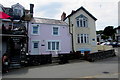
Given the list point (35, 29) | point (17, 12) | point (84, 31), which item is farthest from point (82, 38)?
point (17, 12)

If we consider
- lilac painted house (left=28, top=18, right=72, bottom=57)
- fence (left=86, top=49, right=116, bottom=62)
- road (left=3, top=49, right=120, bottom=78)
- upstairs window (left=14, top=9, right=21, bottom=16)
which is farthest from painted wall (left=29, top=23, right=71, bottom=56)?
road (left=3, top=49, right=120, bottom=78)

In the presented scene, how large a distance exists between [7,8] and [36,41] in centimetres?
816

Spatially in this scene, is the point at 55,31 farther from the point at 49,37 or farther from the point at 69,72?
the point at 69,72

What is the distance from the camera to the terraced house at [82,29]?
19859 mm

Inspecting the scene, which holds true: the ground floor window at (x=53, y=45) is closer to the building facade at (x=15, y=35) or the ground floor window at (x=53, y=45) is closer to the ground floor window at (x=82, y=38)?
the building facade at (x=15, y=35)

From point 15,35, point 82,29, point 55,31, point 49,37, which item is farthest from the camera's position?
point 82,29

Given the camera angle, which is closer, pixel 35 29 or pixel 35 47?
pixel 35 47

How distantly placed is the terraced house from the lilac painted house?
1.24m

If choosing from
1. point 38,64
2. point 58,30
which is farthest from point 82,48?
point 38,64

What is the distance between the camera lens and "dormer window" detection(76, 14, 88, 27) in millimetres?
20609

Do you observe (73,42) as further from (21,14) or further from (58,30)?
(21,14)

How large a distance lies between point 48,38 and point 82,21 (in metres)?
8.17

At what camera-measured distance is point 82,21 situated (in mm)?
20719

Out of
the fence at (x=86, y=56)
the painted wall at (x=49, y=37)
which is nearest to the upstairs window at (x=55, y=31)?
the painted wall at (x=49, y=37)
